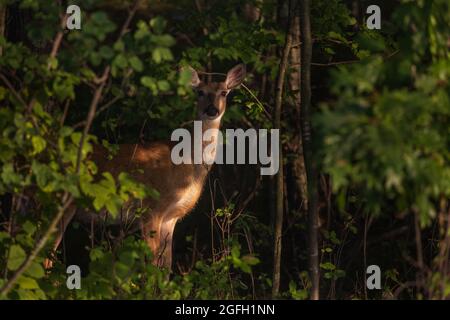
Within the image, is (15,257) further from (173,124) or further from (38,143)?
(173,124)

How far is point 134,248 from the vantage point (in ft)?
21.7

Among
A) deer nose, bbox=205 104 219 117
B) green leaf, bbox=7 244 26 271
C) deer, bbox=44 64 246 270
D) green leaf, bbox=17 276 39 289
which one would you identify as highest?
deer nose, bbox=205 104 219 117

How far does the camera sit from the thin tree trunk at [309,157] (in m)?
6.59

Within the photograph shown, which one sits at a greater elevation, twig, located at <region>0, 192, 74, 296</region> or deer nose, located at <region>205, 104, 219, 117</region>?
deer nose, located at <region>205, 104, 219, 117</region>

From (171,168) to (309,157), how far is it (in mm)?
3239

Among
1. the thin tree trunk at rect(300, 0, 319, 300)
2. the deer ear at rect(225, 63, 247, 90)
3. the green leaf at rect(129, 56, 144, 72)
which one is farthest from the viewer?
the deer ear at rect(225, 63, 247, 90)

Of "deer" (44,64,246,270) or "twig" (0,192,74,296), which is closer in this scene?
"twig" (0,192,74,296)

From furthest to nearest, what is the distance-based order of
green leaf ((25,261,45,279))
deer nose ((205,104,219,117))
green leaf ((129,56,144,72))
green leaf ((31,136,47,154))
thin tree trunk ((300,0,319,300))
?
deer nose ((205,104,219,117)) < thin tree trunk ((300,0,319,300)) < green leaf ((25,261,45,279)) < green leaf ((31,136,47,154)) < green leaf ((129,56,144,72))

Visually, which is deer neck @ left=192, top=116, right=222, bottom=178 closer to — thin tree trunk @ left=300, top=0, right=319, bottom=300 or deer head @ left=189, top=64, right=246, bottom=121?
deer head @ left=189, top=64, right=246, bottom=121

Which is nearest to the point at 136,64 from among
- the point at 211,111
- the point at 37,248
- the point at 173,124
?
the point at 37,248

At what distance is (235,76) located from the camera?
31.3ft

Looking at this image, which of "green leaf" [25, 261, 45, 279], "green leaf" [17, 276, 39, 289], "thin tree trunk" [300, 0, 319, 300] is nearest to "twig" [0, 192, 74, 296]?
"green leaf" [17, 276, 39, 289]

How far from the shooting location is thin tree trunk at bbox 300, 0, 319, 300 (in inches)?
259
